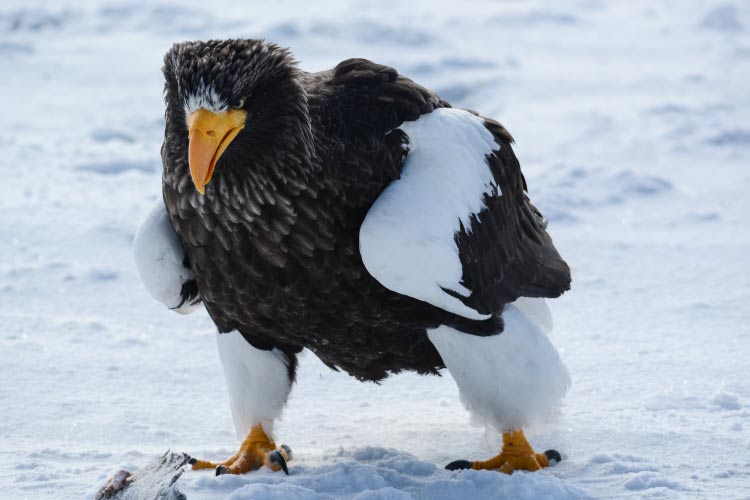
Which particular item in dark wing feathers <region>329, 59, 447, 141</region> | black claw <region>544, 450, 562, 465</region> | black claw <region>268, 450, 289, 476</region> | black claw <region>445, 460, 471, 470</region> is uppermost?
dark wing feathers <region>329, 59, 447, 141</region>

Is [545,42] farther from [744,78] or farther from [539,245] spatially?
[539,245]

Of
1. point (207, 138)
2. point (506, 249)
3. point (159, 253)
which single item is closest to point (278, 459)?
point (159, 253)

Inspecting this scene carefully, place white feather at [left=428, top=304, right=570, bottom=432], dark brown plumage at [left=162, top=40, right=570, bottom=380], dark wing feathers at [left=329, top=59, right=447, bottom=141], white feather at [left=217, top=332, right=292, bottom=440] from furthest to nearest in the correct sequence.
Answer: white feather at [left=217, top=332, right=292, bottom=440]
white feather at [left=428, top=304, right=570, bottom=432]
dark wing feathers at [left=329, top=59, right=447, bottom=141]
dark brown plumage at [left=162, top=40, right=570, bottom=380]

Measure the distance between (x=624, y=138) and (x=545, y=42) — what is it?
9.74 ft

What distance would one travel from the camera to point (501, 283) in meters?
Answer: 3.83

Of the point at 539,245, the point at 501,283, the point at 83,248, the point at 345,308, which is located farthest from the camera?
the point at 83,248

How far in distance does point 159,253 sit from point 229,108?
724mm

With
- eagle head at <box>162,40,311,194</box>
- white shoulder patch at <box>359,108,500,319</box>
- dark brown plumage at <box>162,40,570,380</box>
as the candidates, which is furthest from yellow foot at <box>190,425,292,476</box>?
eagle head at <box>162,40,311,194</box>

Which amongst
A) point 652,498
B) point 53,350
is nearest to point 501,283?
point 652,498

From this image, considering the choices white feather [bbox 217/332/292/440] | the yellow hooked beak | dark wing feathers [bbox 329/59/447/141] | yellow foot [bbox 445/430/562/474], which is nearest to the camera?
the yellow hooked beak

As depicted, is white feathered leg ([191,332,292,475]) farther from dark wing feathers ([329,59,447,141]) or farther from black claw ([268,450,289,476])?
dark wing feathers ([329,59,447,141])

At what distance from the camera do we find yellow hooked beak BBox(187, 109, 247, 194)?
3.15 m

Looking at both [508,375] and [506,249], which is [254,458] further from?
[506,249]

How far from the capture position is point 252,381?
402 cm
